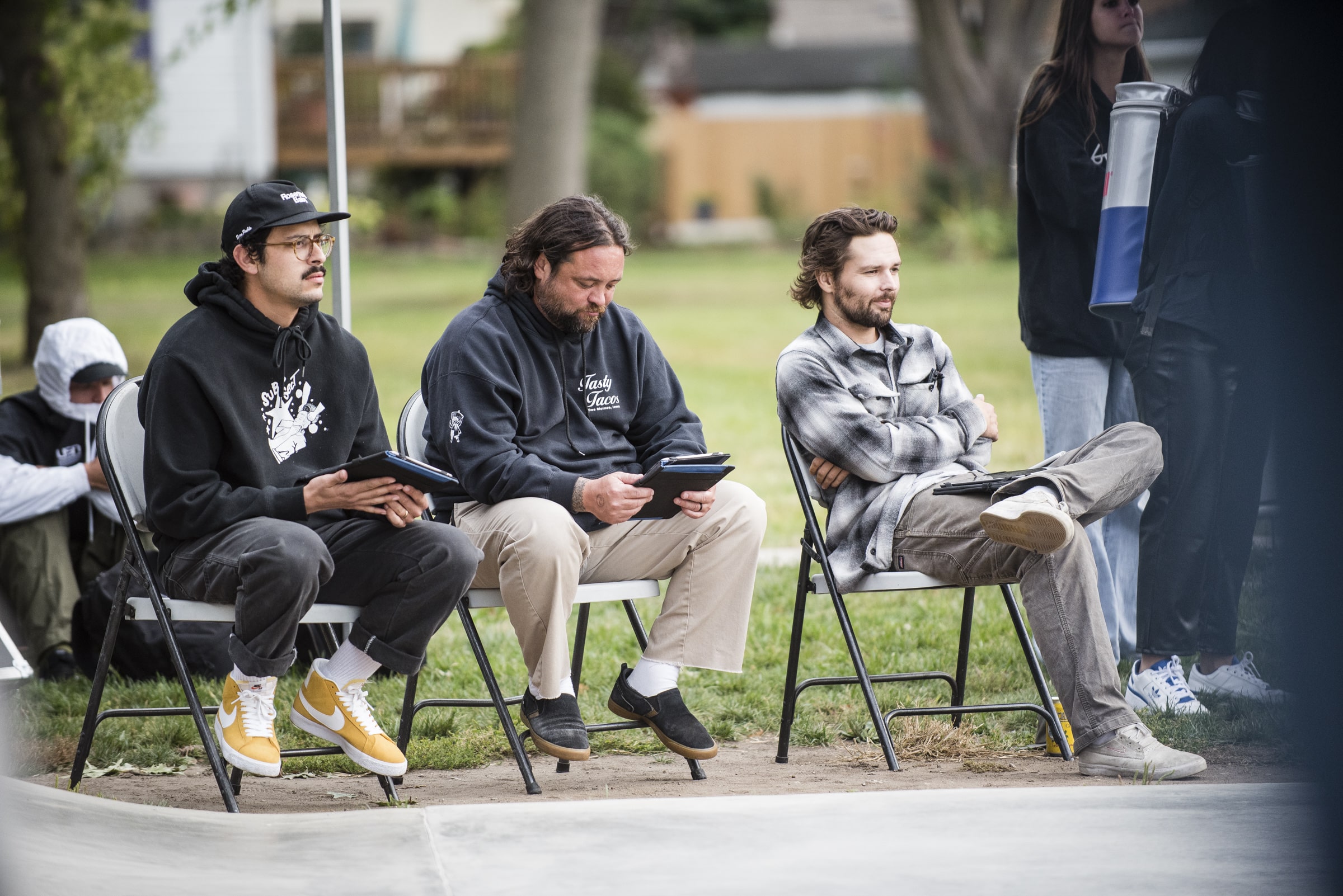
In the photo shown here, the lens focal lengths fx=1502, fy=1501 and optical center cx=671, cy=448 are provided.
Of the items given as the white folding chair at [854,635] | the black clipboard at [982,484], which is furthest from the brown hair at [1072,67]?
the white folding chair at [854,635]

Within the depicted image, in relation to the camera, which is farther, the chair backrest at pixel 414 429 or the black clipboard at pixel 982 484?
the chair backrest at pixel 414 429

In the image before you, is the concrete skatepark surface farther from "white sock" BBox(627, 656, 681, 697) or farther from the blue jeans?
the blue jeans

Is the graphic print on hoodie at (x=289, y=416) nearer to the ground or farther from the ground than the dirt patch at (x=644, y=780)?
farther from the ground

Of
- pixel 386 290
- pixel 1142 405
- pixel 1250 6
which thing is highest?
pixel 1250 6

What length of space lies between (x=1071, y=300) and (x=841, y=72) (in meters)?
38.3

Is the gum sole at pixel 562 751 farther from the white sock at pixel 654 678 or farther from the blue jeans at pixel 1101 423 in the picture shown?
the blue jeans at pixel 1101 423

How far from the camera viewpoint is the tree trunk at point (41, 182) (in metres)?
11.2

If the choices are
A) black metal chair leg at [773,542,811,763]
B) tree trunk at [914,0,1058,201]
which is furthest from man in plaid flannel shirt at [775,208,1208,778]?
Result: tree trunk at [914,0,1058,201]

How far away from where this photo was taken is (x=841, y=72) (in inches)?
1634

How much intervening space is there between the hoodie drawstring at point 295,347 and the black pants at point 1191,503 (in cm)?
236

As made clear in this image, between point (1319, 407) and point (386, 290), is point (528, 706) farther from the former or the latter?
point (386, 290)

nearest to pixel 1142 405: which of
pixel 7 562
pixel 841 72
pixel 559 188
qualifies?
pixel 7 562

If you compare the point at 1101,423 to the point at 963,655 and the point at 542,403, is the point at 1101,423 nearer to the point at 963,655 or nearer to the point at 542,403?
the point at 963,655

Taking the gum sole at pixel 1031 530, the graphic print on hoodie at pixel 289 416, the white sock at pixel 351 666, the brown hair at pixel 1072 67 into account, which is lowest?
the white sock at pixel 351 666
